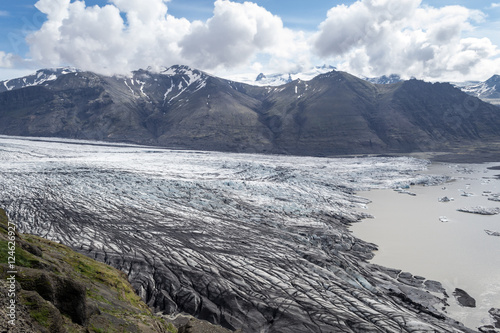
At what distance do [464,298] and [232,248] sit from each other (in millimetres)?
16382

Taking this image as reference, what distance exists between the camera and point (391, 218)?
1524 inches

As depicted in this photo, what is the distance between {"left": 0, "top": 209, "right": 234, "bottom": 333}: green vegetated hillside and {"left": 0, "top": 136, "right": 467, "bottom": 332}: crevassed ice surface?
12.3 ft

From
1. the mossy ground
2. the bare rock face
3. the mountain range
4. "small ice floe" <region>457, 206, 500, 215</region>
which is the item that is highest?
the mountain range

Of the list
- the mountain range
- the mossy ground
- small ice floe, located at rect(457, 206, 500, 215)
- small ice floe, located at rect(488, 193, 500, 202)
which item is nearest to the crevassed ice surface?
the mossy ground

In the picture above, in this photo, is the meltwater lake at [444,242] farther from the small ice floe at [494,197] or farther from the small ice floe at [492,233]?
the small ice floe at [492,233]

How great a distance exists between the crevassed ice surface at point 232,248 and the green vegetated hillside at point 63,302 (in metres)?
3.73

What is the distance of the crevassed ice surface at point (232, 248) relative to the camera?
17.0 metres

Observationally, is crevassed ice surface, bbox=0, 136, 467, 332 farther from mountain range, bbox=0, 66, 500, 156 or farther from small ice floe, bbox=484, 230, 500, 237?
mountain range, bbox=0, 66, 500, 156

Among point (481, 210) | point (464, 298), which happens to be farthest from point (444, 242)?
point (481, 210)

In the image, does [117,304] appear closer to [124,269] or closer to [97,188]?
[124,269]

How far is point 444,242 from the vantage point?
29750 millimetres

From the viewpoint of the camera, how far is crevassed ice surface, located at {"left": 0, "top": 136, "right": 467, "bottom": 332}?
16969 mm

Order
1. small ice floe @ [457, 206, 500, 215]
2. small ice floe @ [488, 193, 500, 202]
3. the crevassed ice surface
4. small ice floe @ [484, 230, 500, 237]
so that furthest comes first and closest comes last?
1. small ice floe @ [488, 193, 500, 202]
2. small ice floe @ [457, 206, 500, 215]
3. small ice floe @ [484, 230, 500, 237]
4. the crevassed ice surface

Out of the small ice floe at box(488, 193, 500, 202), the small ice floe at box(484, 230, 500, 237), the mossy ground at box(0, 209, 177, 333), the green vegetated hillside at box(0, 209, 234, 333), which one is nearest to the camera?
the green vegetated hillside at box(0, 209, 234, 333)
